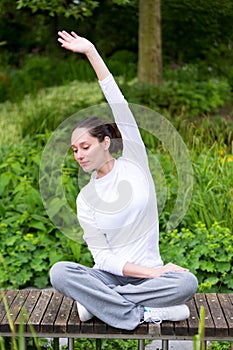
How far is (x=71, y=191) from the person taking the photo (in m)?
4.73

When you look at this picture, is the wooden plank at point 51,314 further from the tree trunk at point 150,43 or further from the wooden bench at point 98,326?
the tree trunk at point 150,43

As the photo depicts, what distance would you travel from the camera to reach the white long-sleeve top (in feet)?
10.1

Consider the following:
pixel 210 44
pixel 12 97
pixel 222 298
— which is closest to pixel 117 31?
pixel 210 44

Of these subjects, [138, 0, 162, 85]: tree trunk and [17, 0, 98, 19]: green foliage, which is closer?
[17, 0, 98, 19]: green foliage

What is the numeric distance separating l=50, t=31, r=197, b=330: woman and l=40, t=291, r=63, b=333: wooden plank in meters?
0.13

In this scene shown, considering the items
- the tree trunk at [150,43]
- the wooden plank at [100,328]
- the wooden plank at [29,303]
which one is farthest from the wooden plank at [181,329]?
the tree trunk at [150,43]

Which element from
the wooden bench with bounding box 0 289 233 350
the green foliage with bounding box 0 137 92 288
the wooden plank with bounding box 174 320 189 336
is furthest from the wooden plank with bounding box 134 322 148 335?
the green foliage with bounding box 0 137 92 288

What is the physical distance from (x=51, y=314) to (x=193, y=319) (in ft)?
1.94

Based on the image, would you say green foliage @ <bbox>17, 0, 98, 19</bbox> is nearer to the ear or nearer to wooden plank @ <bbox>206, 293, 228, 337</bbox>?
the ear

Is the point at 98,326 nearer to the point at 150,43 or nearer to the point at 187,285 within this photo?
the point at 187,285

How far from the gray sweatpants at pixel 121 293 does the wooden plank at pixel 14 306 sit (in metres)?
0.22

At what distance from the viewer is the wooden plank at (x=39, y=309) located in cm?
305

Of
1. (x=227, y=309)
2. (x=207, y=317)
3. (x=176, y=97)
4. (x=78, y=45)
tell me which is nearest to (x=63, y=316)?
(x=207, y=317)

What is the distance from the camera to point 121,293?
10.2 ft
